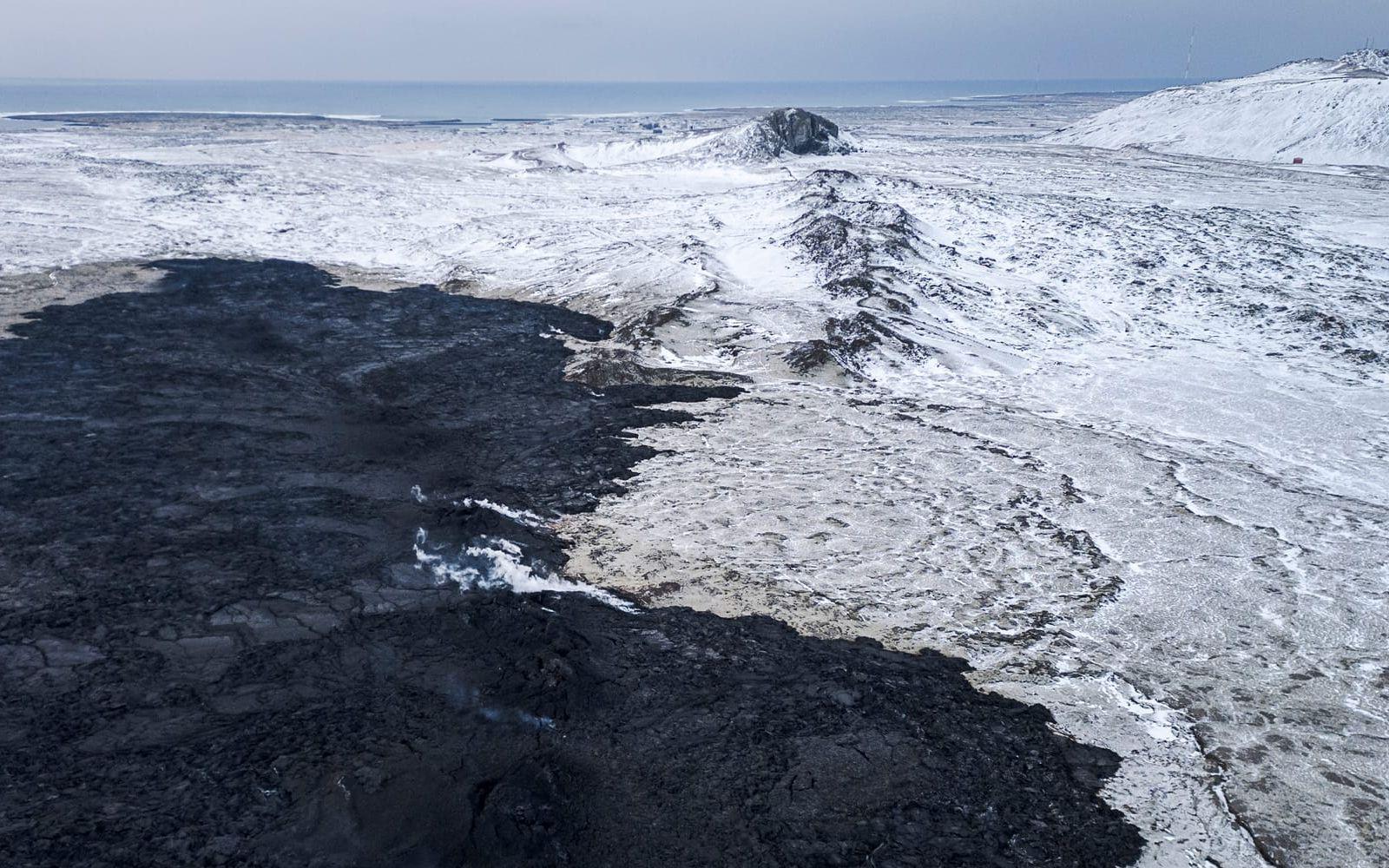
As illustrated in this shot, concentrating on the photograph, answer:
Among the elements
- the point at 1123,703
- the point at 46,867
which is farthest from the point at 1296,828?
the point at 46,867

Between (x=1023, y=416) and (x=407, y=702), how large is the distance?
11438 millimetres

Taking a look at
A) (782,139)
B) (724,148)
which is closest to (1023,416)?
(724,148)

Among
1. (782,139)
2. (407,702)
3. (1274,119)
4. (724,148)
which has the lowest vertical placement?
(407,702)

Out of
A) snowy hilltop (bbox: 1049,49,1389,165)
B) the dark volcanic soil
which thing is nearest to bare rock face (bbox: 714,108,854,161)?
snowy hilltop (bbox: 1049,49,1389,165)

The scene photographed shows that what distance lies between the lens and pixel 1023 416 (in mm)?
15438

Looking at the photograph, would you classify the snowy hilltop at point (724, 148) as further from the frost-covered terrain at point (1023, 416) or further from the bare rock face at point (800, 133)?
the frost-covered terrain at point (1023, 416)

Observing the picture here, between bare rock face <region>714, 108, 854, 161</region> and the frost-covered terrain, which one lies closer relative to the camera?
the frost-covered terrain

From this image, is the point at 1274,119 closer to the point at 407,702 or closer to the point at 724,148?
the point at 724,148

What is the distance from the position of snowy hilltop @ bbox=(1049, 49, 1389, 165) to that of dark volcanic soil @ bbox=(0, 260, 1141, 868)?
2019 inches

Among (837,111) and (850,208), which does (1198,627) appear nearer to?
(850,208)

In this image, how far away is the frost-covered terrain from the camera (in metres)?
8.51

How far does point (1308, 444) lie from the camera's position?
47.5 feet

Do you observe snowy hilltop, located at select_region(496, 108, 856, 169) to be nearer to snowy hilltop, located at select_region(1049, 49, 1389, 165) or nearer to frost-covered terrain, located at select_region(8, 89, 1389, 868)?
frost-covered terrain, located at select_region(8, 89, 1389, 868)

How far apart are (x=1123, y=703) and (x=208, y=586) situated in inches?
366
